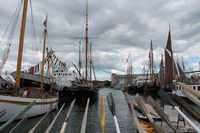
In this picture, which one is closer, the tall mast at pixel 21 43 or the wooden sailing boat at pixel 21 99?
the wooden sailing boat at pixel 21 99

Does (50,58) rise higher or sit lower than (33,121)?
higher

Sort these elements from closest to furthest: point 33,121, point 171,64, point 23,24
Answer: point 33,121, point 23,24, point 171,64

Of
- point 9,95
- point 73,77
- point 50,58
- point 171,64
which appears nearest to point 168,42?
point 171,64

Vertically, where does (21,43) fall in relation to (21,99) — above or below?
above

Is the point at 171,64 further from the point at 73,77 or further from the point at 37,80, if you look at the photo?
the point at 37,80

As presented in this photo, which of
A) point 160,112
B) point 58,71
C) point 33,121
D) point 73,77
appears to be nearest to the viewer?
point 160,112

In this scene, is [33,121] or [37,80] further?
[37,80]

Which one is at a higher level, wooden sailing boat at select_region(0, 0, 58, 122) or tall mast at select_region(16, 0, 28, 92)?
tall mast at select_region(16, 0, 28, 92)

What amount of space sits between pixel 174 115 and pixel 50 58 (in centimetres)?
3192

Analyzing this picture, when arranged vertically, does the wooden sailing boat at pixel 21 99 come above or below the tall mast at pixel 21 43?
below

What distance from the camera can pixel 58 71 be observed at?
5584 centimetres

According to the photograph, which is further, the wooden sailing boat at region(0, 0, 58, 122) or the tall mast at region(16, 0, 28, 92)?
the tall mast at region(16, 0, 28, 92)

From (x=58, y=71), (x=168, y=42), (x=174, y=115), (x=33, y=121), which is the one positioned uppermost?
(x=168, y=42)

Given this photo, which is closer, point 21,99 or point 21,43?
point 21,99
